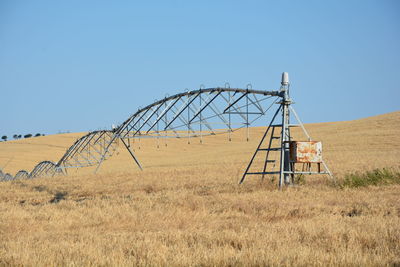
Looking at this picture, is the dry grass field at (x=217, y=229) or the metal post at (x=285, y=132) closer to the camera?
the dry grass field at (x=217, y=229)

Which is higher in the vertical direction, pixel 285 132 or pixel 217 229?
pixel 285 132

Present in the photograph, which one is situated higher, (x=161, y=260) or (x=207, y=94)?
(x=207, y=94)

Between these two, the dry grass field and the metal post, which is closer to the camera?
the dry grass field

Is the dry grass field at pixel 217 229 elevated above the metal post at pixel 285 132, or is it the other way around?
the metal post at pixel 285 132

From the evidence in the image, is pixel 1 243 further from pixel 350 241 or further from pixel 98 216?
pixel 350 241

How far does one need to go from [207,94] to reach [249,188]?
410 centimetres

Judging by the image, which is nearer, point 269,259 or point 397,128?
point 269,259

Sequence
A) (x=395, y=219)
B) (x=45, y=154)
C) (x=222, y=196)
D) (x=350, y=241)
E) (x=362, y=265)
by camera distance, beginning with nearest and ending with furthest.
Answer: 1. (x=362, y=265)
2. (x=350, y=241)
3. (x=395, y=219)
4. (x=222, y=196)
5. (x=45, y=154)

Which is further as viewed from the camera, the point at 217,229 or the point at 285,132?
the point at 285,132

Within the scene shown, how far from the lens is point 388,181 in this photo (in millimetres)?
15242

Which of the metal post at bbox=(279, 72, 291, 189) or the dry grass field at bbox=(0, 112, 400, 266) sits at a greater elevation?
the metal post at bbox=(279, 72, 291, 189)

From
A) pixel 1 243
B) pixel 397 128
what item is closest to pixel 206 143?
pixel 397 128

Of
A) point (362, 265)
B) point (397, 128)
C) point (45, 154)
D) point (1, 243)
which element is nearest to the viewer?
point (362, 265)

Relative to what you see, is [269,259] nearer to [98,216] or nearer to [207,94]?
[98,216]
